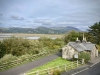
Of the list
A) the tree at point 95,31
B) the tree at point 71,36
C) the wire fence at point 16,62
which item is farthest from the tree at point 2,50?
the tree at point 95,31

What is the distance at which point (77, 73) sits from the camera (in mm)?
21969

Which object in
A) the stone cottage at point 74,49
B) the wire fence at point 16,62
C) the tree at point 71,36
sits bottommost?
the wire fence at point 16,62

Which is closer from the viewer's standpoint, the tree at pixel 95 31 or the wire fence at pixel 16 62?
the wire fence at pixel 16 62

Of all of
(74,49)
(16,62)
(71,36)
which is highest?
(71,36)

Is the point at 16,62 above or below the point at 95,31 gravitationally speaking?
below

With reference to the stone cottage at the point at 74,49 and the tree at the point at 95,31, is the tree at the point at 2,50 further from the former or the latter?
the tree at the point at 95,31

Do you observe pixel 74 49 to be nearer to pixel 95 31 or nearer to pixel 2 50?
pixel 2 50

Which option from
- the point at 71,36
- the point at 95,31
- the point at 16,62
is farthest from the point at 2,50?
the point at 95,31

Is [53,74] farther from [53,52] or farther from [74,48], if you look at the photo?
[53,52]

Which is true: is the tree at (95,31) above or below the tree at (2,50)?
above

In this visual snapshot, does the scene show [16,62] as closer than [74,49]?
Yes

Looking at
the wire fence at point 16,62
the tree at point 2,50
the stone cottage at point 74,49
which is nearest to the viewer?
the wire fence at point 16,62

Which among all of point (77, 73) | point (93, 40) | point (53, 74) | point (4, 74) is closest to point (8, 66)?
point (4, 74)

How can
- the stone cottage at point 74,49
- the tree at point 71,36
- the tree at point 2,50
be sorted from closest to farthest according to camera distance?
the tree at point 2,50 < the stone cottage at point 74,49 < the tree at point 71,36
